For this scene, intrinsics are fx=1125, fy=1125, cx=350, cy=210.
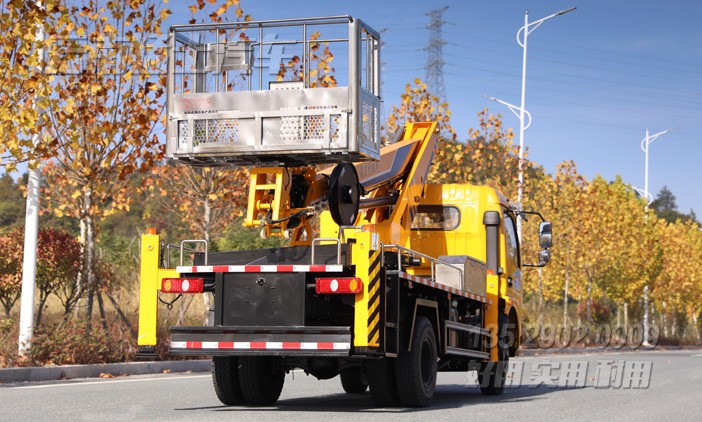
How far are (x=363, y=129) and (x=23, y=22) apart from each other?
6264mm

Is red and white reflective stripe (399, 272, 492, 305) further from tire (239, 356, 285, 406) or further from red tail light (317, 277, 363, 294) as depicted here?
tire (239, 356, 285, 406)

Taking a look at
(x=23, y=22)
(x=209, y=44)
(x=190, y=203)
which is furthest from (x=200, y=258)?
(x=190, y=203)

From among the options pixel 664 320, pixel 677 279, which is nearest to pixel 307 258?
pixel 677 279

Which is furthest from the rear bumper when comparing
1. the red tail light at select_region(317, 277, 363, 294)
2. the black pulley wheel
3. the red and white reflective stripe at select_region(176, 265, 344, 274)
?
the black pulley wheel

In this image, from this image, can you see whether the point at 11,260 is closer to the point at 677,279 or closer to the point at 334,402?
the point at 334,402

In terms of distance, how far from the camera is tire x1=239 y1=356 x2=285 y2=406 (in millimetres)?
12219

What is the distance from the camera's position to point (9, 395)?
12.9 metres

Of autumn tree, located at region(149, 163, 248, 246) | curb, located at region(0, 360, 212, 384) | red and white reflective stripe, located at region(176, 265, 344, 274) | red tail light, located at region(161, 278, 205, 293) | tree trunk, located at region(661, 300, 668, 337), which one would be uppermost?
autumn tree, located at region(149, 163, 248, 246)

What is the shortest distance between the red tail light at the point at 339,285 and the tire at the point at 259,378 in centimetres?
179

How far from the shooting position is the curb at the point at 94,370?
51.6 feet

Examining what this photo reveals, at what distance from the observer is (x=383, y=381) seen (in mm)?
11742

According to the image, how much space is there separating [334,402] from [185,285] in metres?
2.86

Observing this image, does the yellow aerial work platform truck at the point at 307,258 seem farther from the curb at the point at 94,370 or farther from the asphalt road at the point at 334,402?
the curb at the point at 94,370

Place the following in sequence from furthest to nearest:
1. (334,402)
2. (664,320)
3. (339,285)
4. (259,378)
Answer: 1. (664,320)
2. (334,402)
3. (259,378)
4. (339,285)
